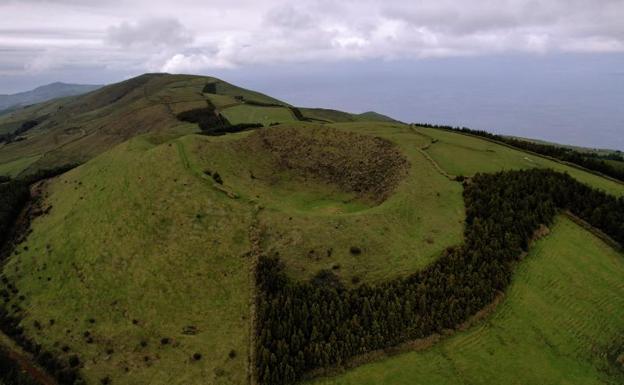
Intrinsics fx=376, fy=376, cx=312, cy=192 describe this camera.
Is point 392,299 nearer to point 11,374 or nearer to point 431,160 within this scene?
point 431,160

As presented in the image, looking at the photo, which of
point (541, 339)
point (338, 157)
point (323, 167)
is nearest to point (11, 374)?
point (323, 167)

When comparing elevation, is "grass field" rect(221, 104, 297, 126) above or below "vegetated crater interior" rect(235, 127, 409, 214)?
above

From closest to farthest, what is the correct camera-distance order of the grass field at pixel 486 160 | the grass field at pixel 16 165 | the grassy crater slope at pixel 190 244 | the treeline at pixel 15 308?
the treeline at pixel 15 308
the grassy crater slope at pixel 190 244
the grass field at pixel 486 160
the grass field at pixel 16 165

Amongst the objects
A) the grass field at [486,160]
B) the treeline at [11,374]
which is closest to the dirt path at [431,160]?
the grass field at [486,160]

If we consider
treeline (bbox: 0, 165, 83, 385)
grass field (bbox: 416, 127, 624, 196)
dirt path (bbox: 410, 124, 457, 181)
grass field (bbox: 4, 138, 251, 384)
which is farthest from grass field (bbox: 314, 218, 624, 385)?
treeline (bbox: 0, 165, 83, 385)

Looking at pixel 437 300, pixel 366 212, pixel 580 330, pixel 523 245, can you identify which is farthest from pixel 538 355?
pixel 366 212

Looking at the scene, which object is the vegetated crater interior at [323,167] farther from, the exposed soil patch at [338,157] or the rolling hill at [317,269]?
the rolling hill at [317,269]

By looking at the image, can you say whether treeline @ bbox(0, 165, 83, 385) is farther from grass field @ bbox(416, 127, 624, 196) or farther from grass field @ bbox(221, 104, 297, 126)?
grass field @ bbox(221, 104, 297, 126)
